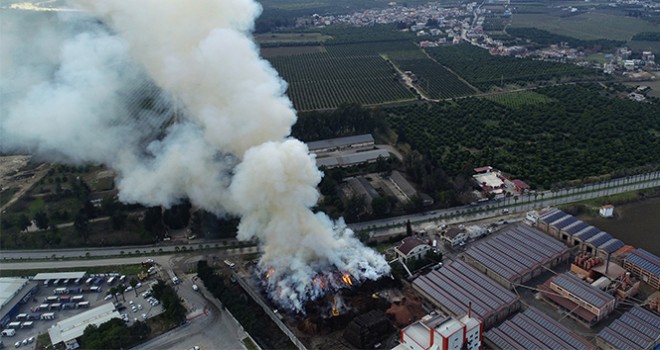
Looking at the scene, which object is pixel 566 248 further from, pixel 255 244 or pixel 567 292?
pixel 255 244

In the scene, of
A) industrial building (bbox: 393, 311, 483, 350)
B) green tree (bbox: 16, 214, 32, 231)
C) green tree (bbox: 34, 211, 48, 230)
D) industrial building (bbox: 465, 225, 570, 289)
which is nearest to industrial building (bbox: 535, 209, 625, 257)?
industrial building (bbox: 465, 225, 570, 289)

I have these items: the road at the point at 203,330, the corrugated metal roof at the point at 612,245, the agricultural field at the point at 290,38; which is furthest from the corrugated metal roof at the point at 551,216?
the agricultural field at the point at 290,38

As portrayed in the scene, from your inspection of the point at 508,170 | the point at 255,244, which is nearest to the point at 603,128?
the point at 508,170

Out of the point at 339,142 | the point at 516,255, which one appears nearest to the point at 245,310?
the point at 516,255

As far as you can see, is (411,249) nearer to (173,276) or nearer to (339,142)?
(173,276)

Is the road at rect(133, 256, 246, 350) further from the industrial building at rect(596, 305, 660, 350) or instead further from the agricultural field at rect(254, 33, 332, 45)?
the agricultural field at rect(254, 33, 332, 45)

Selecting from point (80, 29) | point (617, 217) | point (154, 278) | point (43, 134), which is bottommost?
point (617, 217)
